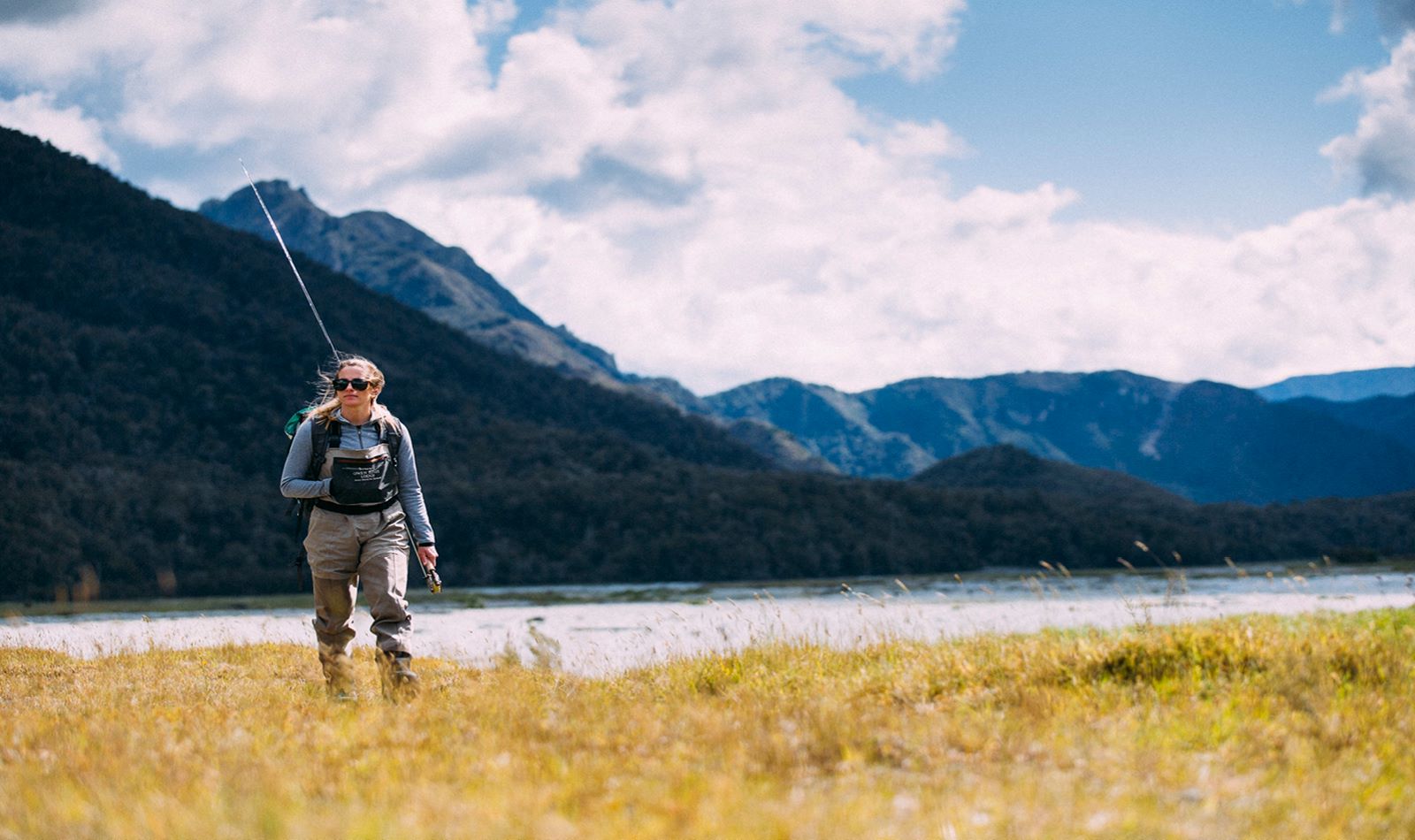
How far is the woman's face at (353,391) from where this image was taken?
8797mm


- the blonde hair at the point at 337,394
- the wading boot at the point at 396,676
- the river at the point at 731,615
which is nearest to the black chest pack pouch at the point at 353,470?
the blonde hair at the point at 337,394

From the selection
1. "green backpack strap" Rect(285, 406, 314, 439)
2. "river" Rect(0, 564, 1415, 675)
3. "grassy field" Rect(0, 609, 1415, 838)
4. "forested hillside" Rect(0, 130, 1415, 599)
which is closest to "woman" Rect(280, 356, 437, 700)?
"green backpack strap" Rect(285, 406, 314, 439)

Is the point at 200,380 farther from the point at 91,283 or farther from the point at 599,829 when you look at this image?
the point at 599,829

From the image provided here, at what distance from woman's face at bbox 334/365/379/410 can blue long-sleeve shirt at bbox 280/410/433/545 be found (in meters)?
0.19

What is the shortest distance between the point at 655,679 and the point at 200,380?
75.7 meters

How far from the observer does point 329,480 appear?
28.7 ft

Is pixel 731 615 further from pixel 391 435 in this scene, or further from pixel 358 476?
pixel 358 476

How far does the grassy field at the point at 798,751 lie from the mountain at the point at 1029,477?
94.8 meters

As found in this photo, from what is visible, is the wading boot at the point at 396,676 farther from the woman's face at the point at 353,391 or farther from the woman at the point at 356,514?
the woman's face at the point at 353,391

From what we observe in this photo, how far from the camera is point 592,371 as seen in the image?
200 m

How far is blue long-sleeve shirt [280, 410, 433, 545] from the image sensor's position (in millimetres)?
8648

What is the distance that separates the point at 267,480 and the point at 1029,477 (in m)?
75.8

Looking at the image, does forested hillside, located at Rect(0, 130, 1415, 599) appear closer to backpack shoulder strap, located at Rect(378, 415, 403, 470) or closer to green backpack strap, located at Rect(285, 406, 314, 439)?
green backpack strap, located at Rect(285, 406, 314, 439)

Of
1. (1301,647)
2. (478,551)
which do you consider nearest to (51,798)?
(1301,647)
